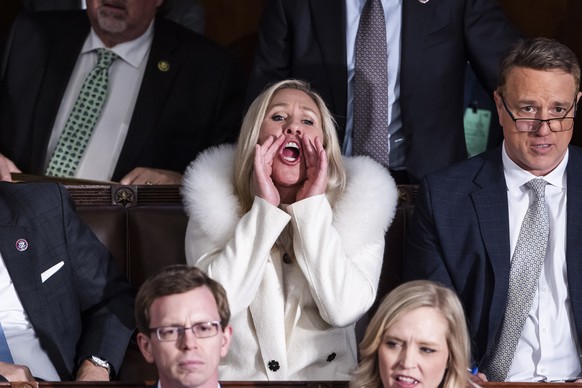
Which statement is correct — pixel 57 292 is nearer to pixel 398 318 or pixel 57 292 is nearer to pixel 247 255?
pixel 247 255

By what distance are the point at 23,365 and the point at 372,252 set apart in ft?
2.64

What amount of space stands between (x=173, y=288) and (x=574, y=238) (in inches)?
41.5

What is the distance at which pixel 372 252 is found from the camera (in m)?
2.98

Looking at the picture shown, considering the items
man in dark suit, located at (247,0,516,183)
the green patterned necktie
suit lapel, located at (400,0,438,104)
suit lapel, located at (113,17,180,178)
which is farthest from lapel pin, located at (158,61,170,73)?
suit lapel, located at (400,0,438,104)

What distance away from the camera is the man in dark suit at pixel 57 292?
291 centimetres

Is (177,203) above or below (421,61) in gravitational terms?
below

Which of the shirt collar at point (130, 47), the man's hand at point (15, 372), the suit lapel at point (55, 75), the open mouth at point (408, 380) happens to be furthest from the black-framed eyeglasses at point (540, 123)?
the suit lapel at point (55, 75)

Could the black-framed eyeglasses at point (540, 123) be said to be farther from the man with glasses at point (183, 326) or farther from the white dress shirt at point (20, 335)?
the white dress shirt at point (20, 335)

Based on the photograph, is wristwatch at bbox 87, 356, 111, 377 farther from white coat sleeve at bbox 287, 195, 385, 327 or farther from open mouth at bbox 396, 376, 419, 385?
open mouth at bbox 396, 376, 419, 385

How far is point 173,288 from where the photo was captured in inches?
91.9

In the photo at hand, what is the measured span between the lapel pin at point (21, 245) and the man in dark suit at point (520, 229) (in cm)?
87

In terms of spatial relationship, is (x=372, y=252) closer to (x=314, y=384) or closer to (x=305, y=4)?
(x=314, y=384)

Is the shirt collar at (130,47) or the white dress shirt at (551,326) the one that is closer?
the white dress shirt at (551,326)

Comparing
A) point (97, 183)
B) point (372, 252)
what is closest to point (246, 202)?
point (372, 252)
